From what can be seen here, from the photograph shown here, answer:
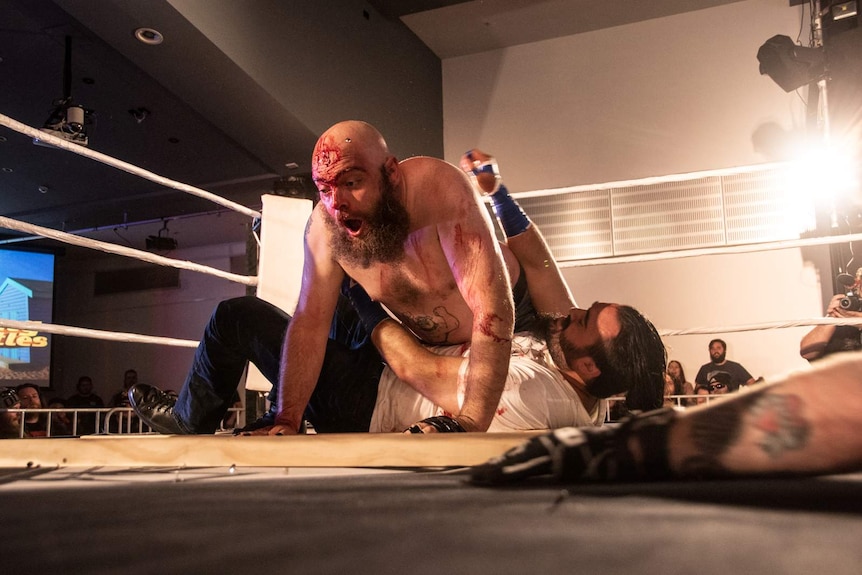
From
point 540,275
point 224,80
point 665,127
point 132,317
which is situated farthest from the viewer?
point 132,317

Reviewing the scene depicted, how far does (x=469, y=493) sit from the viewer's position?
0.64m

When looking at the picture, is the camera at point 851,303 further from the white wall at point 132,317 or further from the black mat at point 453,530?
the white wall at point 132,317

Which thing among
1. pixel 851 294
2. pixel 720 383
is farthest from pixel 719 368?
pixel 851 294

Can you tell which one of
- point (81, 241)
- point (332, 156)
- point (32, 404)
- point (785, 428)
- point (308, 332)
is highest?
point (332, 156)

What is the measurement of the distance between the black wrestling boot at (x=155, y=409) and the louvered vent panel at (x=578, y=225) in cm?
364

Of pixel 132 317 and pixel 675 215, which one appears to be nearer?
pixel 675 215

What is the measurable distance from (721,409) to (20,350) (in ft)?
30.2

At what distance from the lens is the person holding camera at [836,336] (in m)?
3.14

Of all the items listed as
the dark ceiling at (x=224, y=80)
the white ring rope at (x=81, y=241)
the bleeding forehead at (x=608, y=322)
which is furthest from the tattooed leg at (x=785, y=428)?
the dark ceiling at (x=224, y=80)

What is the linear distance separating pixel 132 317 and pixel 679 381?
7.11 m

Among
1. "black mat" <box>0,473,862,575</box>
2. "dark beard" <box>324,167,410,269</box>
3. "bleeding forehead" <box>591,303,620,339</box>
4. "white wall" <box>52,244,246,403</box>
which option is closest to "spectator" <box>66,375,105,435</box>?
"white wall" <box>52,244,246,403</box>

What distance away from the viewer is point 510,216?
1.98 metres

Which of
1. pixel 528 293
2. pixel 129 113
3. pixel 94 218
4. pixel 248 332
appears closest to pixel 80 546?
pixel 248 332

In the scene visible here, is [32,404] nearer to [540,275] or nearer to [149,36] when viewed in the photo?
[149,36]
